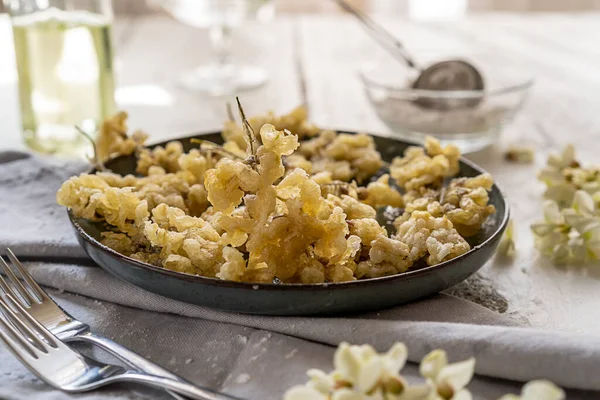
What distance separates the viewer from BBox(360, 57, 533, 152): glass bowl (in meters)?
1.28

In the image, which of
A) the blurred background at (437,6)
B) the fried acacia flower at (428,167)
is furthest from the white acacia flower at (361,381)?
the blurred background at (437,6)

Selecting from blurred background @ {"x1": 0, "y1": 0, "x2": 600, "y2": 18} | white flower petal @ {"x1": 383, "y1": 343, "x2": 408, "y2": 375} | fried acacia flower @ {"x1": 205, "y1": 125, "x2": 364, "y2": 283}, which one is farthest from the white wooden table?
blurred background @ {"x1": 0, "y1": 0, "x2": 600, "y2": 18}

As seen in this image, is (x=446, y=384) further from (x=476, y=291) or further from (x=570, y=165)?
(x=570, y=165)

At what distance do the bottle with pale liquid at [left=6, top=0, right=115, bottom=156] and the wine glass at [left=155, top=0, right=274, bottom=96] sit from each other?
0.33 metres

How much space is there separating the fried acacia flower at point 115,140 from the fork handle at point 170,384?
1.40ft

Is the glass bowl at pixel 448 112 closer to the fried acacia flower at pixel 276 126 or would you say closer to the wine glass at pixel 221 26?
the fried acacia flower at pixel 276 126

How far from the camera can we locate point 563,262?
0.93m

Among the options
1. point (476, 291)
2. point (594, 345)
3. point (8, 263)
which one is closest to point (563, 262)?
point (476, 291)

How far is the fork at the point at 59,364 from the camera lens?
0.65m

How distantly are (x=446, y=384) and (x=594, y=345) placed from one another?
19 centimetres

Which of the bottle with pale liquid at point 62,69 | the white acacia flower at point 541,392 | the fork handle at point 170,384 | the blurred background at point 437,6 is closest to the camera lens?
the white acacia flower at point 541,392

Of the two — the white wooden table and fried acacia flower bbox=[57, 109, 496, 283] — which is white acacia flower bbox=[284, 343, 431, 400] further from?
the white wooden table

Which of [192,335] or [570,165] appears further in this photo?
[570,165]

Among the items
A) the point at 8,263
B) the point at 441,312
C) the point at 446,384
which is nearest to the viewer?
the point at 446,384
